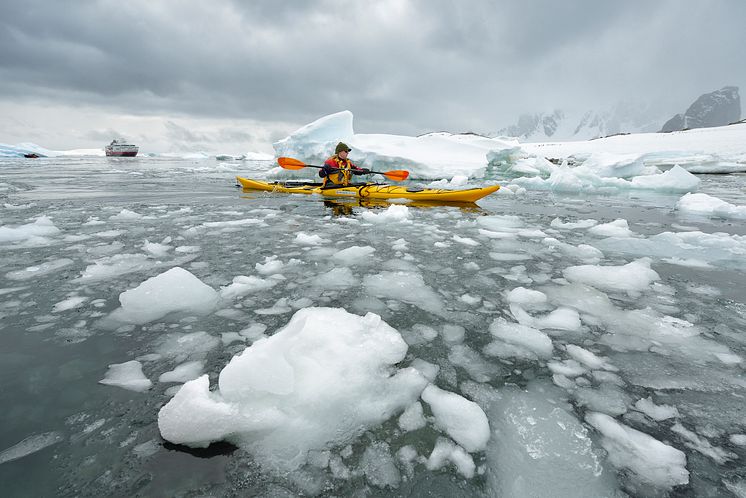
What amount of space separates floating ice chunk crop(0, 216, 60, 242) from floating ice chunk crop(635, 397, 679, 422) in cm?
568

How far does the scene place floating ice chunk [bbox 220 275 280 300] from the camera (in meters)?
2.62

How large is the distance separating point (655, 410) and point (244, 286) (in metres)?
2.56

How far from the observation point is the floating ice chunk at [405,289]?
2.54 metres

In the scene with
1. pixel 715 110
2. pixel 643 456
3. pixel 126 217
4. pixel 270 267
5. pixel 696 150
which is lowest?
pixel 126 217

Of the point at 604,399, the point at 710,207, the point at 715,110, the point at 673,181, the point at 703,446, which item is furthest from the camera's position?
the point at 715,110

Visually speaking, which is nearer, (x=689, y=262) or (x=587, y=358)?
(x=587, y=358)

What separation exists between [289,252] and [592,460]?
317cm

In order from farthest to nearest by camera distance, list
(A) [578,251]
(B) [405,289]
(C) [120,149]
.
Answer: (C) [120,149], (A) [578,251], (B) [405,289]

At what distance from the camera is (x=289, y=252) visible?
3855 millimetres

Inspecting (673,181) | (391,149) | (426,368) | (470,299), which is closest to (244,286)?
(426,368)

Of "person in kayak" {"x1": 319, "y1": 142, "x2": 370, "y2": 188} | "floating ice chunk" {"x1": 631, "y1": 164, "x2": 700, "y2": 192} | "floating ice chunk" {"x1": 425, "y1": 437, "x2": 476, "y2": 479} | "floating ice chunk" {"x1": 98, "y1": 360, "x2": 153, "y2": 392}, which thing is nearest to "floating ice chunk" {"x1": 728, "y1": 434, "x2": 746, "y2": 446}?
"floating ice chunk" {"x1": 425, "y1": 437, "x2": 476, "y2": 479}

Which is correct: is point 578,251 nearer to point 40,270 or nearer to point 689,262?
point 689,262

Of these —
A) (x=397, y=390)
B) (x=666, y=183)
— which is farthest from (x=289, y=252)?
(x=666, y=183)

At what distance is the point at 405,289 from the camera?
279 cm
